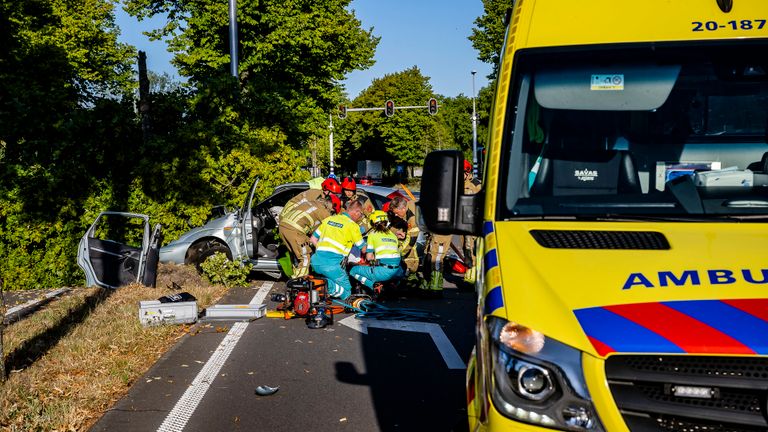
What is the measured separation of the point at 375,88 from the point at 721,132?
82598mm

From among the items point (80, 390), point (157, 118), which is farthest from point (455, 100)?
point (80, 390)

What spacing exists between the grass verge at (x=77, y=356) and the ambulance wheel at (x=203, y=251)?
6.55ft

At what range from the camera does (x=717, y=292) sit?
305 centimetres

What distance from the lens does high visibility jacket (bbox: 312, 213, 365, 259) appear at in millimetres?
10953

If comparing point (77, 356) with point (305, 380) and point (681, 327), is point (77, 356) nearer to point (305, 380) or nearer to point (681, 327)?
point (305, 380)

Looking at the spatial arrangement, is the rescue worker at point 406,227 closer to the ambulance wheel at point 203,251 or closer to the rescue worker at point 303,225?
the rescue worker at point 303,225

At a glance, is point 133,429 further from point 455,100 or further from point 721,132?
point 455,100

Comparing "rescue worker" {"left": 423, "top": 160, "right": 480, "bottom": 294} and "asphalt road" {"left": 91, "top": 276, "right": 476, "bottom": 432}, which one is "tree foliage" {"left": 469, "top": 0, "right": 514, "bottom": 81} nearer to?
"rescue worker" {"left": 423, "top": 160, "right": 480, "bottom": 294}

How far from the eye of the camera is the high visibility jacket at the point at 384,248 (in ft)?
37.3

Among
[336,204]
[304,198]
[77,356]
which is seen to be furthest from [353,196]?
[77,356]

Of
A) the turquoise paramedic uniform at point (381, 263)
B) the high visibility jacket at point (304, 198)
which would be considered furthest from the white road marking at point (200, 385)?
the high visibility jacket at point (304, 198)

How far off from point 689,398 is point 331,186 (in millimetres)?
9745

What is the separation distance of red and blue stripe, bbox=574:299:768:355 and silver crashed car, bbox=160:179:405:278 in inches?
404

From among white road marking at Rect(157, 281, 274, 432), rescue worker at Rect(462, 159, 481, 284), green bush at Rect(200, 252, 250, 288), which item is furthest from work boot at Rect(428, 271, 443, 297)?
green bush at Rect(200, 252, 250, 288)
